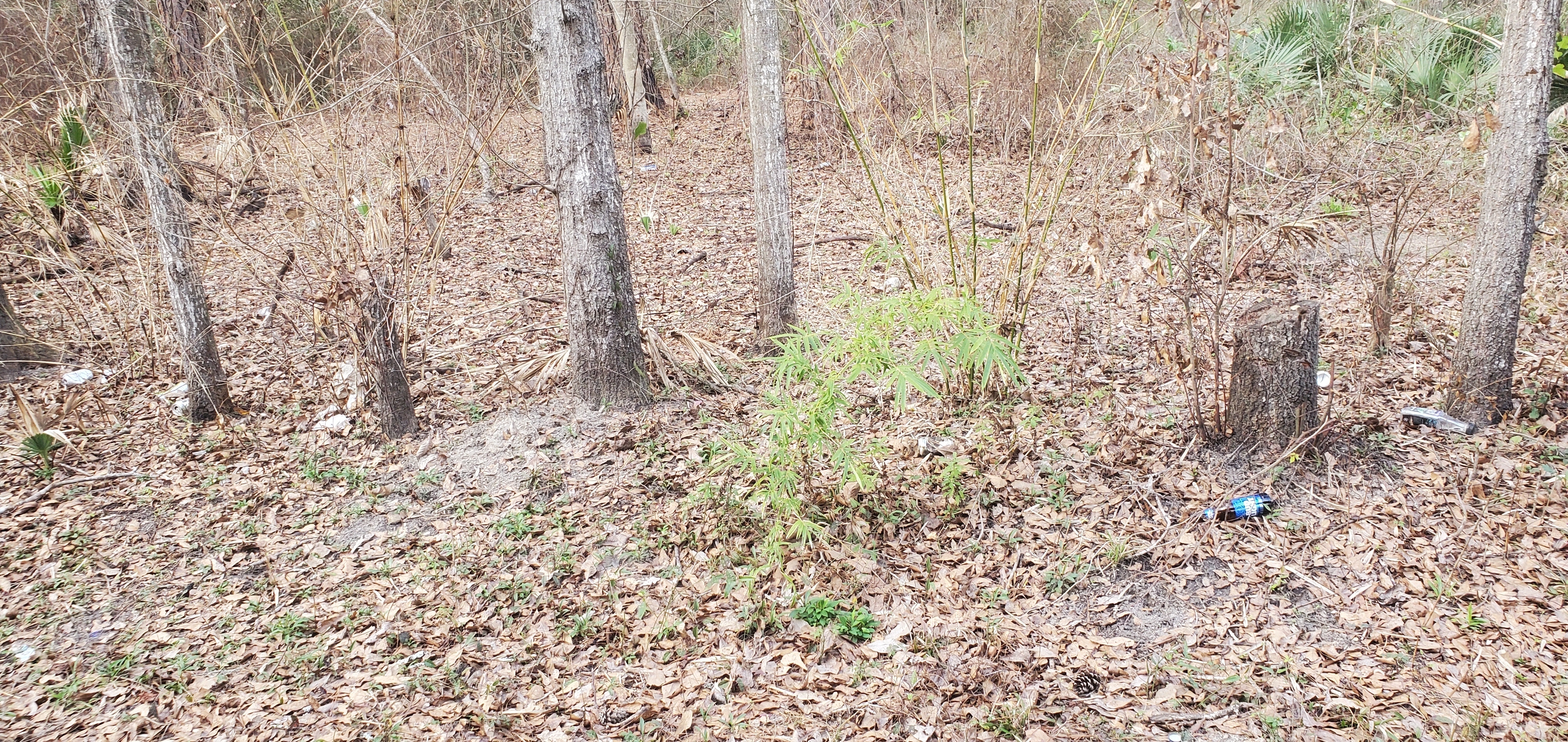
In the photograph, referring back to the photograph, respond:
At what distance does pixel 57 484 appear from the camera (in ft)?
16.9

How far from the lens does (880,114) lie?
34.4ft

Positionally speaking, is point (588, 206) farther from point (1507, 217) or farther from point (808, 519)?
point (1507, 217)

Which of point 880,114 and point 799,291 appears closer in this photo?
point 799,291

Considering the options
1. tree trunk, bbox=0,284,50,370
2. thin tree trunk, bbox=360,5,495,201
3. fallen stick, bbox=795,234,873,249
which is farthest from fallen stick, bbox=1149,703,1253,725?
tree trunk, bbox=0,284,50,370

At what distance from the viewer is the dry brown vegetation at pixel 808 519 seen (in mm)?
3240

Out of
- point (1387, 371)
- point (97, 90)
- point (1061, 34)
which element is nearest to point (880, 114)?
point (1061, 34)

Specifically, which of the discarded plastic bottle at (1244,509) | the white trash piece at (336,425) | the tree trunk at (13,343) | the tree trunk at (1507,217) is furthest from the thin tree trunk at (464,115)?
the tree trunk at (1507,217)

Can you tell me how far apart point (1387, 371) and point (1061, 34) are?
8.37 metres

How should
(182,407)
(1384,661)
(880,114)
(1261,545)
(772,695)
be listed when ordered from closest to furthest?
(1384,661), (772,695), (1261,545), (182,407), (880,114)

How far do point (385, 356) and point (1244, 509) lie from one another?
463 cm

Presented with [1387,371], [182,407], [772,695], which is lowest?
[772,695]

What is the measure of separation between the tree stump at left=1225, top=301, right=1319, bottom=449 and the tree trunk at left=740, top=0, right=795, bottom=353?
2.62 m

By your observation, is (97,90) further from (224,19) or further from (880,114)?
(880,114)

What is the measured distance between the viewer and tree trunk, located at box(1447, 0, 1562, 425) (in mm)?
3645
